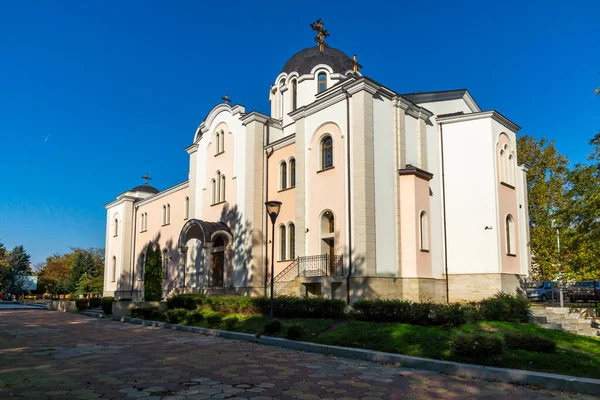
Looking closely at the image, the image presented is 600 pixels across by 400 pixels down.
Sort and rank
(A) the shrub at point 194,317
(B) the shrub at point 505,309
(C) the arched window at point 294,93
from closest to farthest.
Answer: (B) the shrub at point 505,309, (A) the shrub at point 194,317, (C) the arched window at point 294,93

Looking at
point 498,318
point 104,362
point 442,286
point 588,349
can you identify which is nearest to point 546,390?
point 588,349

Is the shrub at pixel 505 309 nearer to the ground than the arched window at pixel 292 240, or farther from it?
nearer to the ground

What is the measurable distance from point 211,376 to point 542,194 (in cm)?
2564

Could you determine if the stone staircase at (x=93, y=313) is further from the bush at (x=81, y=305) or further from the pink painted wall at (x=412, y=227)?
the pink painted wall at (x=412, y=227)

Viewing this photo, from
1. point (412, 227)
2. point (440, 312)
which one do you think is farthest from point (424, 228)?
point (440, 312)

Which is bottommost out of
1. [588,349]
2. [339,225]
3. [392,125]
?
[588,349]

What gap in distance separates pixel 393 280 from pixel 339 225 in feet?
9.72

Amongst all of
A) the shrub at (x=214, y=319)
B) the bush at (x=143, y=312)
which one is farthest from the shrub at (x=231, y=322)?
the bush at (x=143, y=312)

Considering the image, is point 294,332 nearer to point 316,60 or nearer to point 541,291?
point 541,291

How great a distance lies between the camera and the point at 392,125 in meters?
19.9

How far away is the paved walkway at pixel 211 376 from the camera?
6.74 meters

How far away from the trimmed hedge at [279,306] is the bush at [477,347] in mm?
5198

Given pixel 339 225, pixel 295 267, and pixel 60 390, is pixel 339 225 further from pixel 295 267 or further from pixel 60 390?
pixel 60 390

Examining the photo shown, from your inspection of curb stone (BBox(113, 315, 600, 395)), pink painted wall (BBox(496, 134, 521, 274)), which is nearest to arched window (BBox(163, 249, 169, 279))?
curb stone (BBox(113, 315, 600, 395))
